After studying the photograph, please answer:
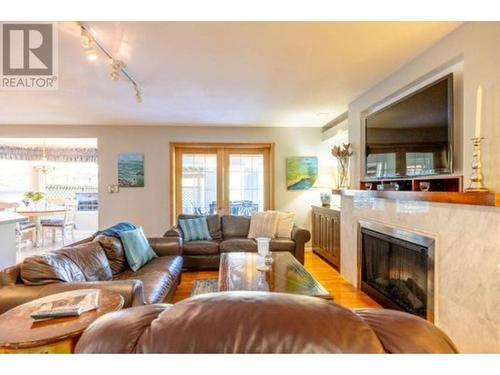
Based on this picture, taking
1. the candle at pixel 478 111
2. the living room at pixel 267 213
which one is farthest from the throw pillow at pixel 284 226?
the candle at pixel 478 111

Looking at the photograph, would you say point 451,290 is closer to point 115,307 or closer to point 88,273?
point 115,307

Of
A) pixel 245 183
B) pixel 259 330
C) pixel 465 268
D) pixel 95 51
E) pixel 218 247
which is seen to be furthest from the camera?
pixel 245 183

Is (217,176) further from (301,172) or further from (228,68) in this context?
(228,68)

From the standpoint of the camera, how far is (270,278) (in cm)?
250

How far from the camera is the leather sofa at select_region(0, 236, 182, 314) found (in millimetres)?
1804

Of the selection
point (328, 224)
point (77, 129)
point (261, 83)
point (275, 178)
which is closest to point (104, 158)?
point (77, 129)

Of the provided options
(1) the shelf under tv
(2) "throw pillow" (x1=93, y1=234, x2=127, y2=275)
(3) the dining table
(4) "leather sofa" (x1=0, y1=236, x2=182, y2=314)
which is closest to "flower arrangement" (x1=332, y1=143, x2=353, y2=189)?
(1) the shelf under tv

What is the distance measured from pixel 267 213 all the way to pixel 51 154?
20.4 ft

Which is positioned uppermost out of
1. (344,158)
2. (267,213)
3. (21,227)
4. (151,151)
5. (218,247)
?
(151,151)

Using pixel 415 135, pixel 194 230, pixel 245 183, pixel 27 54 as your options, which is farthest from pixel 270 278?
pixel 245 183

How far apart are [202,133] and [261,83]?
2495 mm

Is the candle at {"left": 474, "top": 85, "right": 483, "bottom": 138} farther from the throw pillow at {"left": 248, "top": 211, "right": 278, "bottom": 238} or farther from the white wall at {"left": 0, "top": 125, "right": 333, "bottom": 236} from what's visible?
the white wall at {"left": 0, "top": 125, "right": 333, "bottom": 236}

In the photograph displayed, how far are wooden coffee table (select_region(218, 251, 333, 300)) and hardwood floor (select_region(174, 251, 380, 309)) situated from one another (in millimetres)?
722

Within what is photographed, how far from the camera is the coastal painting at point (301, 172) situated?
5.48 meters
